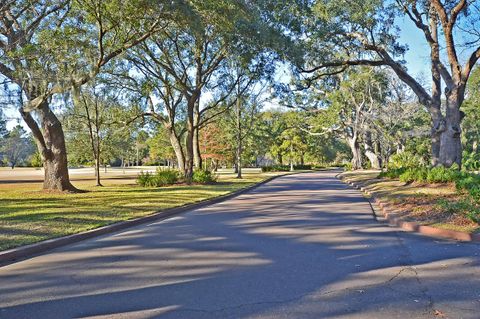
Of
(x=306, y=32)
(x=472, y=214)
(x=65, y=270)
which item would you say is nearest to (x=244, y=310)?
(x=65, y=270)

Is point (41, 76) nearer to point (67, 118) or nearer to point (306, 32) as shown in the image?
point (306, 32)

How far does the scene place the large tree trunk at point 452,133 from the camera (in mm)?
17766

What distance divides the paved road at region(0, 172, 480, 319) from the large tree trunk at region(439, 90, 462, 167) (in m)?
10.5

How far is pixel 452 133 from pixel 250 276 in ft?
50.7

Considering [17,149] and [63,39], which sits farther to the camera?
[17,149]

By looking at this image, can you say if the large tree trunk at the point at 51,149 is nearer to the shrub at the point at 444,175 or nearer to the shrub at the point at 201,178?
the shrub at the point at 201,178

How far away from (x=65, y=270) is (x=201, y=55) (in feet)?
67.1

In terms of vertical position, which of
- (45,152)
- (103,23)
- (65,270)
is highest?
(103,23)

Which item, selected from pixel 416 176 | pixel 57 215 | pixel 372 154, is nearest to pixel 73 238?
pixel 57 215

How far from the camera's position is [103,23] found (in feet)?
50.3

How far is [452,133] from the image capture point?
17859mm

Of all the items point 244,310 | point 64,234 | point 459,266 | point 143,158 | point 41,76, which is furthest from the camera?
point 143,158

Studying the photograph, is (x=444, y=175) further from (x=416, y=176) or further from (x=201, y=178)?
(x=201, y=178)

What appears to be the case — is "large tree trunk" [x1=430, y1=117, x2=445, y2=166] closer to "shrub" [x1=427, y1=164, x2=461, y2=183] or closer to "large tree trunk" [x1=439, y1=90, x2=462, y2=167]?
"large tree trunk" [x1=439, y1=90, x2=462, y2=167]
